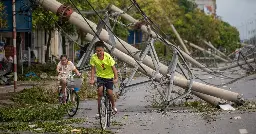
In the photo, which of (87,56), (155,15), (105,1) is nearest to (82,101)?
(87,56)

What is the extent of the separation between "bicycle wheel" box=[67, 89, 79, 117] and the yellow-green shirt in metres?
3.18

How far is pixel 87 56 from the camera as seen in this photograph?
70.9 ft

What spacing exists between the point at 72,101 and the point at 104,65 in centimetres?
384

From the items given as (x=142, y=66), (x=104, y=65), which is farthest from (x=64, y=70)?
(x=104, y=65)

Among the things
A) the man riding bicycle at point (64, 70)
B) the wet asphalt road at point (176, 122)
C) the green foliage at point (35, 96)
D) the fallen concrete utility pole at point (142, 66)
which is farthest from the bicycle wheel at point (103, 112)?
the green foliage at point (35, 96)

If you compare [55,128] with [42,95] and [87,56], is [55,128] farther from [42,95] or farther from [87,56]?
[42,95]

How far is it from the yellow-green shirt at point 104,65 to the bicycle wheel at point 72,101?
318 centimetres

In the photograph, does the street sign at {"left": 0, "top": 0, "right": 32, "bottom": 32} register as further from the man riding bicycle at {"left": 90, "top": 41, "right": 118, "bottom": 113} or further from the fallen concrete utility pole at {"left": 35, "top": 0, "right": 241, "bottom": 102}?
the man riding bicycle at {"left": 90, "top": 41, "right": 118, "bottom": 113}

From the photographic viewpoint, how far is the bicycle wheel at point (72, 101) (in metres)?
17.8

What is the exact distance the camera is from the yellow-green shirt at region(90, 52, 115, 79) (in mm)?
14625

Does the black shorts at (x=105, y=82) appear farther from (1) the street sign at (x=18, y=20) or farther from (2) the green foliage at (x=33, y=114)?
(1) the street sign at (x=18, y=20)

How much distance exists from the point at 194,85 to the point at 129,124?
550 cm

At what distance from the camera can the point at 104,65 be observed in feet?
48.1

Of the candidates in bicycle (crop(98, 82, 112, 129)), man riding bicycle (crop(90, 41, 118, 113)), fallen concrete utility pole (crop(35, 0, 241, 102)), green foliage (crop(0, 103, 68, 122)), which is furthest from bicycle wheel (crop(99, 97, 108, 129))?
fallen concrete utility pole (crop(35, 0, 241, 102))
